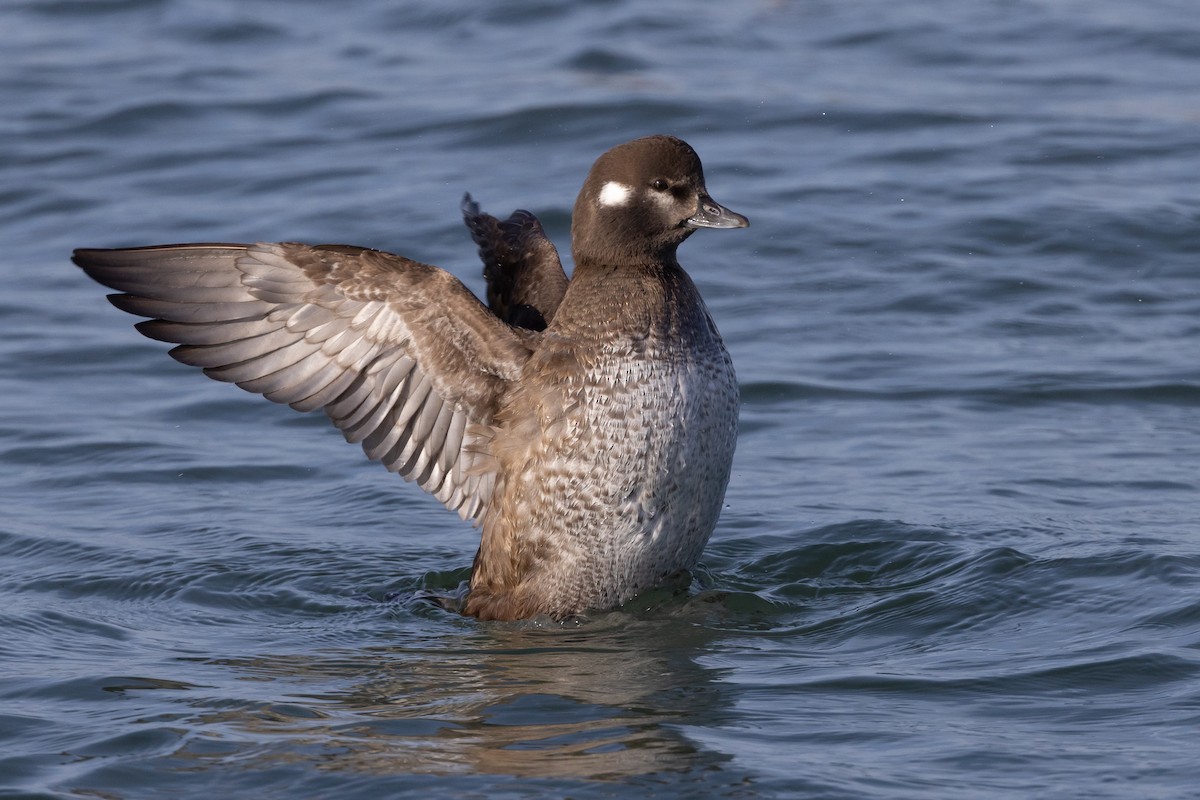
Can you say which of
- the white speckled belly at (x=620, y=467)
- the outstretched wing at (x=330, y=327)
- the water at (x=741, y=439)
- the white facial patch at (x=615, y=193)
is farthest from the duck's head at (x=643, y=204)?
the water at (x=741, y=439)

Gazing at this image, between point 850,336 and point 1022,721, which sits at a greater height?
point 850,336

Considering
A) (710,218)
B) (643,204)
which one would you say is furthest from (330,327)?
(710,218)

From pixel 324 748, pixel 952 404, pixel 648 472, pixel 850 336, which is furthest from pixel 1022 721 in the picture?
pixel 850 336

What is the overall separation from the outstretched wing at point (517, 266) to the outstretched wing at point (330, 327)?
93cm

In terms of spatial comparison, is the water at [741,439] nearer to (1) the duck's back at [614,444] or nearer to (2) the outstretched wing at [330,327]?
(1) the duck's back at [614,444]

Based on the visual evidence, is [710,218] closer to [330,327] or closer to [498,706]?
[330,327]

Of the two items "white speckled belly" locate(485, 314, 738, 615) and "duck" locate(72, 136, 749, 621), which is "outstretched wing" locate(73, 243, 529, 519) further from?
"white speckled belly" locate(485, 314, 738, 615)

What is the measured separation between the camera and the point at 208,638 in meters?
7.09

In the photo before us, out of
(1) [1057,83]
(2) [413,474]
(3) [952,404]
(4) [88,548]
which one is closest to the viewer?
(2) [413,474]

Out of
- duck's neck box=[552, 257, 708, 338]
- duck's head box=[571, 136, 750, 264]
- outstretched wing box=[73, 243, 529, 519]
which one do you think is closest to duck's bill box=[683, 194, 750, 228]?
duck's head box=[571, 136, 750, 264]

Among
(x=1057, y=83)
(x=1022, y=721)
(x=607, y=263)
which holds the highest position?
(x=1057, y=83)

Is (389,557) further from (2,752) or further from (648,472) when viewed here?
(2,752)

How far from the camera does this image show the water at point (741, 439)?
5941 millimetres

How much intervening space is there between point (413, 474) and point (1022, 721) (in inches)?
104
